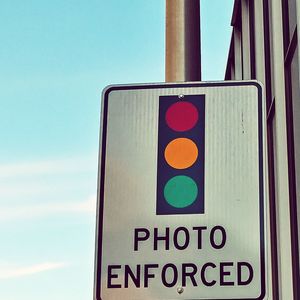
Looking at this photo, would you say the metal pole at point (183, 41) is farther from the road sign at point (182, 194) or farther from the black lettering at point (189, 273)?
the black lettering at point (189, 273)

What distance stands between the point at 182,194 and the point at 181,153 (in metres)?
0.18

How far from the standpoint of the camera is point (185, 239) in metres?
2.93

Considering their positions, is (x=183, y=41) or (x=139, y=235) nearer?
(x=139, y=235)

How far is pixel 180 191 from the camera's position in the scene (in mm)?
3004

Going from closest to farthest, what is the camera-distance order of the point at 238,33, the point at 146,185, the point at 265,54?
the point at 146,185 < the point at 265,54 < the point at 238,33

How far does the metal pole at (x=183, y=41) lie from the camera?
3.93 m

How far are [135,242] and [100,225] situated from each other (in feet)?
0.52

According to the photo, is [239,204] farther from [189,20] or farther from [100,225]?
[189,20]

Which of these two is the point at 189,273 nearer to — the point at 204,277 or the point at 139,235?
the point at 204,277

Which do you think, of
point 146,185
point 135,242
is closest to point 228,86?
point 146,185

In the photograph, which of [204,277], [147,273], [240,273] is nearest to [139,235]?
[147,273]

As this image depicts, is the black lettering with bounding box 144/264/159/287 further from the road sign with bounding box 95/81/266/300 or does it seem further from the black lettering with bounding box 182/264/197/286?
the black lettering with bounding box 182/264/197/286

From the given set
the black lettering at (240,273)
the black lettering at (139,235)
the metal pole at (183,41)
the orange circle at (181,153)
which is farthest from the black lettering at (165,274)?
the metal pole at (183,41)

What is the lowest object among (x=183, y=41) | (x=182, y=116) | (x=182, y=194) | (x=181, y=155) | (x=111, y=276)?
(x=111, y=276)
